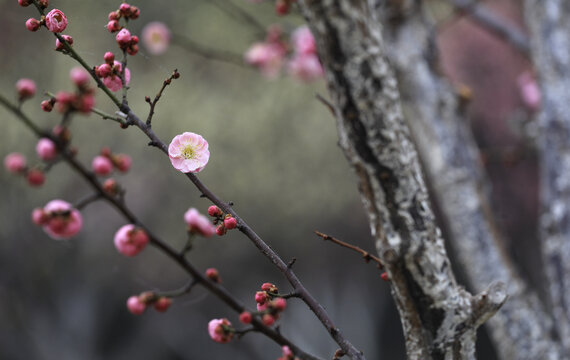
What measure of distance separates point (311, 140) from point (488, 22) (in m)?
3.39

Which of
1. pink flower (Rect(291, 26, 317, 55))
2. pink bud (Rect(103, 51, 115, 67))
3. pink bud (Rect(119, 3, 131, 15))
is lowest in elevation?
pink bud (Rect(103, 51, 115, 67))

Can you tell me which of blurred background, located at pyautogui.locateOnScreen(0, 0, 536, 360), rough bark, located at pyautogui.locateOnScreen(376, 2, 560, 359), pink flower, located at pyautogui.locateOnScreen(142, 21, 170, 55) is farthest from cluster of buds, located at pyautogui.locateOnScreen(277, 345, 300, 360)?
pink flower, located at pyautogui.locateOnScreen(142, 21, 170, 55)

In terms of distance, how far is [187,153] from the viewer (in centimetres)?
71

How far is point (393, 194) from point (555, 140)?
106 centimetres

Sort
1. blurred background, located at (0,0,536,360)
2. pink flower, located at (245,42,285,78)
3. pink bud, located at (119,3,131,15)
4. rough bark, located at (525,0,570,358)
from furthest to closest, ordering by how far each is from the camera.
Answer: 1. blurred background, located at (0,0,536,360)
2. pink flower, located at (245,42,285,78)
3. rough bark, located at (525,0,570,358)
4. pink bud, located at (119,3,131,15)

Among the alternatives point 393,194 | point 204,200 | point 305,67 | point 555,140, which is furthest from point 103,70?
point 204,200

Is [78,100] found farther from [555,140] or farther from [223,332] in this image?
[555,140]

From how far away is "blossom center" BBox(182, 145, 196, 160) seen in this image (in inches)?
27.7

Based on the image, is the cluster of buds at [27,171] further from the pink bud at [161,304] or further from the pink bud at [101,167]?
the pink bud at [161,304]

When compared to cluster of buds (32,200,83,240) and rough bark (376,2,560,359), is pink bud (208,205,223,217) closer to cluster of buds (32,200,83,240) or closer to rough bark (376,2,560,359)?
cluster of buds (32,200,83,240)

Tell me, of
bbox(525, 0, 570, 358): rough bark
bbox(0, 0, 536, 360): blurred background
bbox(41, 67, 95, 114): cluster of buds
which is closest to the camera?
bbox(41, 67, 95, 114): cluster of buds

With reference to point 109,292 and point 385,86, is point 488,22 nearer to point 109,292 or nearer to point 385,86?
point 385,86

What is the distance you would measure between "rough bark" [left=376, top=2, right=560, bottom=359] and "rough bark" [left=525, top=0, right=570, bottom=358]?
0.32 feet

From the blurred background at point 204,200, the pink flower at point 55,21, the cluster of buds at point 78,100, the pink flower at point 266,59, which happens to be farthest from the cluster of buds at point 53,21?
the blurred background at point 204,200
